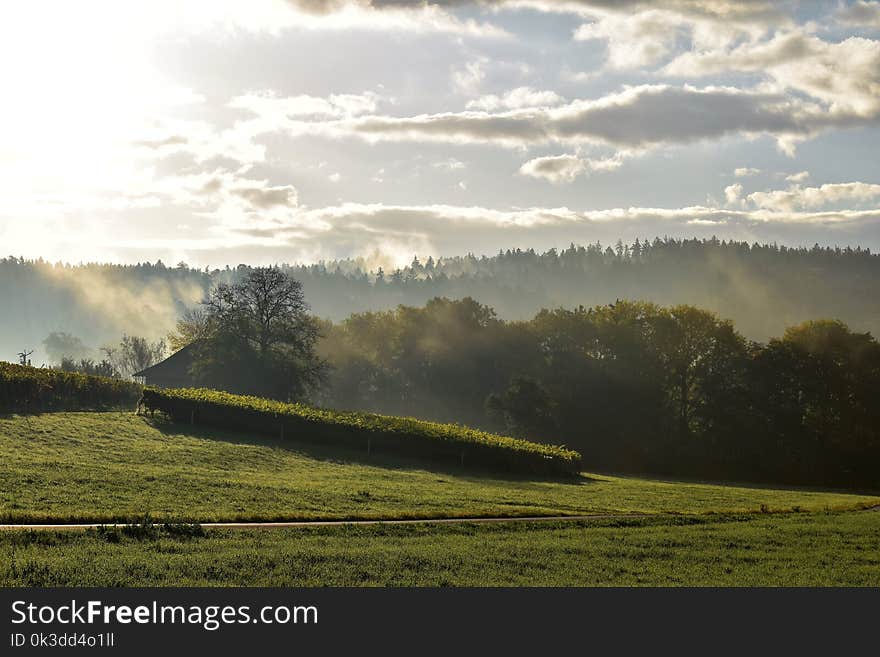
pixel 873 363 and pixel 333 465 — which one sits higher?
pixel 873 363

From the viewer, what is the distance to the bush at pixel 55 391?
52.3m

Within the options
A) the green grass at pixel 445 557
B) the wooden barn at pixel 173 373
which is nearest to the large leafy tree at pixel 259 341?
the wooden barn at pixel 173 373

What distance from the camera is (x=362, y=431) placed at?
183 ft

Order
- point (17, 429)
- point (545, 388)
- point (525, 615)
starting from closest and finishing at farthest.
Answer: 1. point (525, 615)
2. point (17, 429)
3. point (545, 388)

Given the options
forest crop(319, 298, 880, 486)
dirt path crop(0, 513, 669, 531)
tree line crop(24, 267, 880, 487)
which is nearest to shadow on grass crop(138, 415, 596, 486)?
dirt path crop(0, 513, 669, 531)

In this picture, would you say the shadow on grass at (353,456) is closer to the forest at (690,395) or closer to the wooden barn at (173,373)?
the wooden barn at (173,373)

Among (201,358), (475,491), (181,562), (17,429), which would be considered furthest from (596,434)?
(181,562)

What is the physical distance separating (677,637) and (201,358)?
229ft

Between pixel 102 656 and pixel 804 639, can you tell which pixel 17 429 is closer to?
pixel 102 656

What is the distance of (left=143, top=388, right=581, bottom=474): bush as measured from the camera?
5444 centimetres

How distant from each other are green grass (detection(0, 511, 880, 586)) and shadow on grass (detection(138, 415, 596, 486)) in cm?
2417

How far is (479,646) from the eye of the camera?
13.1 meters

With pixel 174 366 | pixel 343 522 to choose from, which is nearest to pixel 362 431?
pixel 343 522

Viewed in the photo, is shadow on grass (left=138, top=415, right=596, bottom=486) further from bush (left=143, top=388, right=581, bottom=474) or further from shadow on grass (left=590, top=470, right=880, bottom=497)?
shadow on grass (left=590, top=470, right=880, bottom=497)
